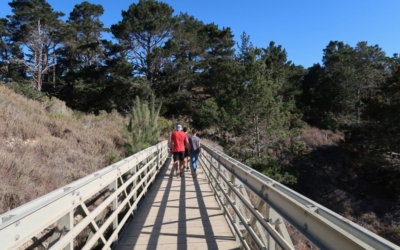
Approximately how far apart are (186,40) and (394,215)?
1065 inches

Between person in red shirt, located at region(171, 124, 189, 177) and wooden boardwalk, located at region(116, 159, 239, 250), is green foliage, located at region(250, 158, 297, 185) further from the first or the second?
wooden boardwalk, located at region(116, 159, 239, 250)

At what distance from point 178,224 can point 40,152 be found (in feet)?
21.7

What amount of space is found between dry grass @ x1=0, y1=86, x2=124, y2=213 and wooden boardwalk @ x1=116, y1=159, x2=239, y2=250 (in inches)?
93.1

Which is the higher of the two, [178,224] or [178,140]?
[178,140]

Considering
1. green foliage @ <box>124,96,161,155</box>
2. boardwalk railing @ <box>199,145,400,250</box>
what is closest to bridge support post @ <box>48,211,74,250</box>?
boardwalk railing @ <box>199,145,400,250</box>

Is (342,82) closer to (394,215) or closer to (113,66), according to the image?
(394,215)

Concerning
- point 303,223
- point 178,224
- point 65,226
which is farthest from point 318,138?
point 65,226

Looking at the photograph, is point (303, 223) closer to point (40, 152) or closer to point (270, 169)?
point (40, 152)

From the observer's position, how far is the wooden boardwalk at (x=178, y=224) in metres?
4.46

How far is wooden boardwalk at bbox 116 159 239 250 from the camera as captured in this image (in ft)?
14.6

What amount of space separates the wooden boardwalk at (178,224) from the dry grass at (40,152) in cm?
237

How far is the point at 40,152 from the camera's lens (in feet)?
32.6

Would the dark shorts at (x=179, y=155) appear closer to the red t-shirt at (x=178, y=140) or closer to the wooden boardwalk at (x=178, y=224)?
the red t-shirt at (x=178, y=140)

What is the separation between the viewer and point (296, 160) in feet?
109
